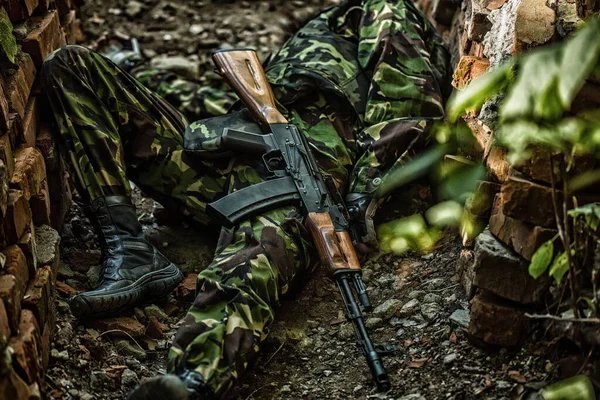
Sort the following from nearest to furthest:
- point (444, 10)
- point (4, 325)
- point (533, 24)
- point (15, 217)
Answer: point (4, 325)
point (15, 217)
point (533, 24)
point (444, 10)

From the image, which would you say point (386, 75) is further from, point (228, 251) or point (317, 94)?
point (228, 251)

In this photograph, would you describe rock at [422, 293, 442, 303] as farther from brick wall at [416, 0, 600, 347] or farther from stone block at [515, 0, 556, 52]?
stone block at [515, 0, 556, 52]

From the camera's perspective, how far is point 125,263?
9.96 ft

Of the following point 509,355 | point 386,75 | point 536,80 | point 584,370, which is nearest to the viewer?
point 536,80

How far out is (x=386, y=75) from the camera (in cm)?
363

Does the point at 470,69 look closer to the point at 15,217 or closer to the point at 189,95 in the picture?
the point at 189,95

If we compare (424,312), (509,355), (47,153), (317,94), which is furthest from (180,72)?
(509,355)

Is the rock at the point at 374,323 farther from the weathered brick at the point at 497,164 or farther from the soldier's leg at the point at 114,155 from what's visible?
the soldier's leg at the point at 114,155

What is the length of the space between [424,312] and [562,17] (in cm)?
119

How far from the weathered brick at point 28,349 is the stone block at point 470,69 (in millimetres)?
1901

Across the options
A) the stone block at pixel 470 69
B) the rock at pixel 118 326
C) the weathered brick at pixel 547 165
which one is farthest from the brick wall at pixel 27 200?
the stone block at pixel 470 69

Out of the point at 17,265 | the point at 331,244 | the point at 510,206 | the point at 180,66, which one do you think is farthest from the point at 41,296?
the point at 180,66

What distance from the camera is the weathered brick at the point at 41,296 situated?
7.99 feet

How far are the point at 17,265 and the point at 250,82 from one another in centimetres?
152
